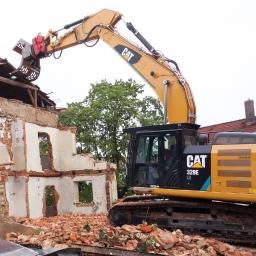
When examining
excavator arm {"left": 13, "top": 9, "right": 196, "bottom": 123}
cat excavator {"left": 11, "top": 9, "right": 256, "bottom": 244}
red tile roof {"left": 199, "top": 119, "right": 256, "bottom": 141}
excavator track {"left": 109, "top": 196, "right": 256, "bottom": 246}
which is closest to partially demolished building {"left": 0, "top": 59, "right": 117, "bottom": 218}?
excavator arm {"left": 13, "top": 9, "right": 196, "bottom": 123}

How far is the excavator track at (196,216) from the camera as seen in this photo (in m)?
9.83

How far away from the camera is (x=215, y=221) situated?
1015 cm

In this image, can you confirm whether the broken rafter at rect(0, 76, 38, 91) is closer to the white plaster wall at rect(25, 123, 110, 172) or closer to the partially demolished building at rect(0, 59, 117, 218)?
the partially demolished building at rect(0, 59, 117, 218)

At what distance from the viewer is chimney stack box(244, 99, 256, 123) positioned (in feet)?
88.4

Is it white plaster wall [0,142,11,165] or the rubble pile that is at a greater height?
white plaster wall [0,142,11,165]

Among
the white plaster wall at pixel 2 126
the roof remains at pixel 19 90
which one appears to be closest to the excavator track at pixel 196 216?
the white plaster wall at pixel 2 126

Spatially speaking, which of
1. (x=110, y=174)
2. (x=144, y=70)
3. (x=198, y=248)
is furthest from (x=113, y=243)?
(x=110, y=174)

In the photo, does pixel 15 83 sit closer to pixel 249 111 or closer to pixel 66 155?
pixel 66 155

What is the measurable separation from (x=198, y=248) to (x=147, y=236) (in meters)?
1.02

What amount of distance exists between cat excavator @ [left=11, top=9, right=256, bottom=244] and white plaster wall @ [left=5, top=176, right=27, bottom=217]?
10125 mm

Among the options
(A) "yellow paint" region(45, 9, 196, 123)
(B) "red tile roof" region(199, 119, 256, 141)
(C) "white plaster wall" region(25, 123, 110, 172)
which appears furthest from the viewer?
(B) "red tile roof" region(199, 119, 256, 141)

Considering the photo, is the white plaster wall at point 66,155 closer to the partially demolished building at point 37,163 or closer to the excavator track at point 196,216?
the partially demolished building at point 37,163

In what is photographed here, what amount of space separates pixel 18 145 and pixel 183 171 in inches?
515

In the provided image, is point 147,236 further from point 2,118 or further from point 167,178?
point 2,118
